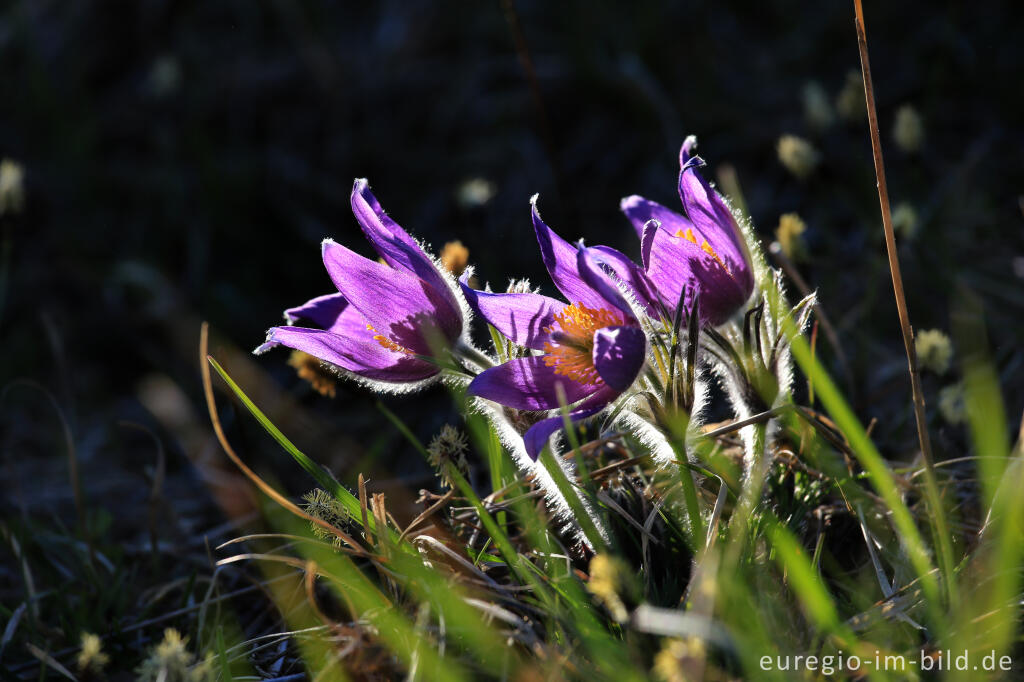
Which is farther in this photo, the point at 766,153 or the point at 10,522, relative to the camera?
the point at 766,153

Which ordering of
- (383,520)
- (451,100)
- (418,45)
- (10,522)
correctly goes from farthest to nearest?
(418,45) < (451,100) < (10,522) < (383,520)

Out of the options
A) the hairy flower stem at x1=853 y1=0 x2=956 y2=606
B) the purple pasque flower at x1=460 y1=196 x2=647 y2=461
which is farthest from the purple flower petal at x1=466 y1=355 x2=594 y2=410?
the hairy flower stem at x1=853 y1=0 x2=956 y2=606

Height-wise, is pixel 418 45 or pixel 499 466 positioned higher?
pixel 418 45

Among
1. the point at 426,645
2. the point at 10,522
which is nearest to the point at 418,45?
the point at 10,522

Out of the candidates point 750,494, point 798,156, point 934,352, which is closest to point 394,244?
point 750,494

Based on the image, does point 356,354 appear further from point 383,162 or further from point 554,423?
point 383,162

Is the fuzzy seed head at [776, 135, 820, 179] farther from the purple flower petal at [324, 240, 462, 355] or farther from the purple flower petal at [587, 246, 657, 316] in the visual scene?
the purple flower petal at [324, 240, 462, 355]

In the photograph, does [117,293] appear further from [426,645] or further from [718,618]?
[718,618]
